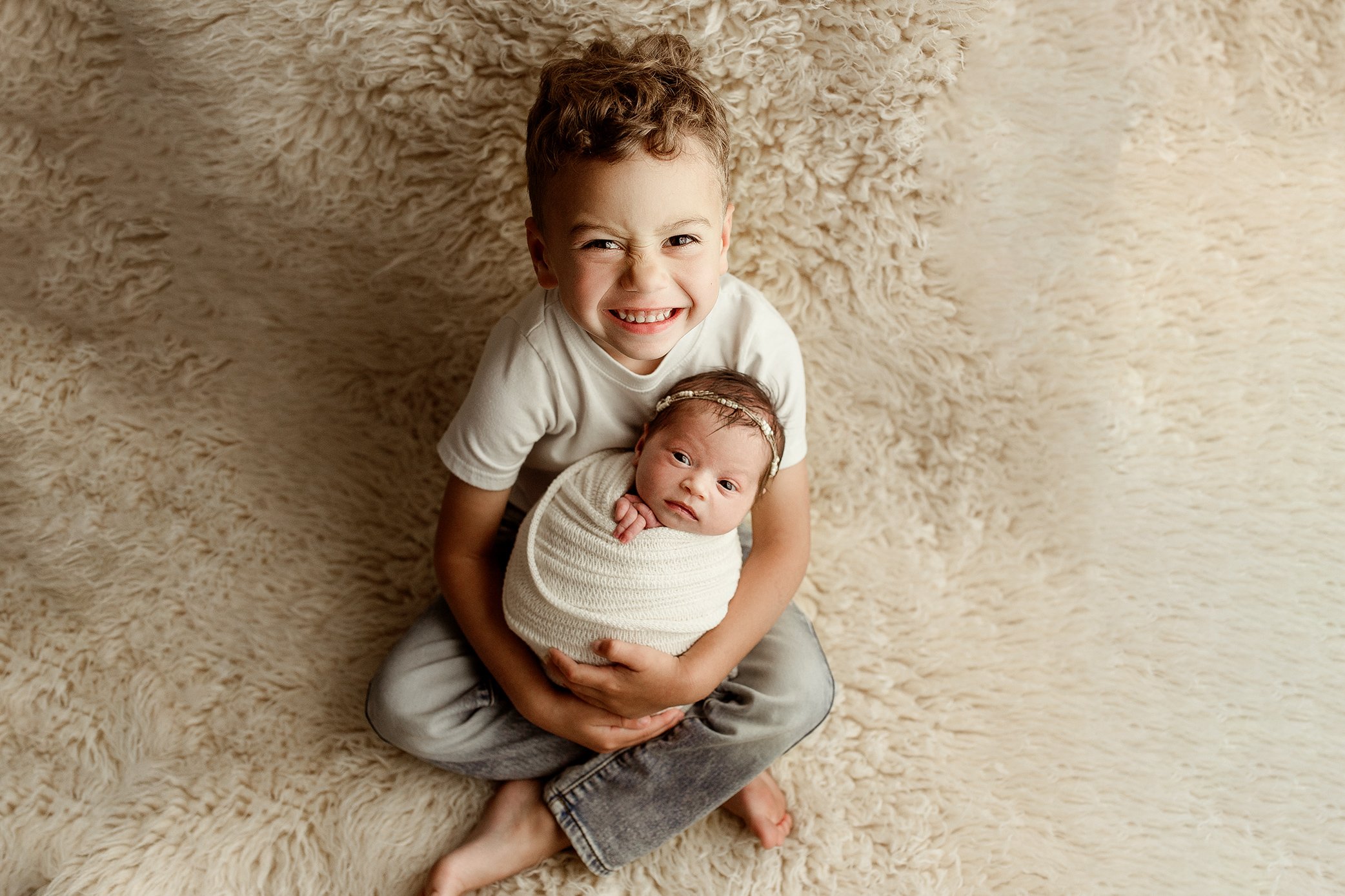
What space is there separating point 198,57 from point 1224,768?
132cm

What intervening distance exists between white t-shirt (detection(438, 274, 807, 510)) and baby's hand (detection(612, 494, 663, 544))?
0.33 feet

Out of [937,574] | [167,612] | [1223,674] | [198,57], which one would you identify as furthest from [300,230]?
[1223,674]

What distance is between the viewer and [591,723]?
102 centimetres

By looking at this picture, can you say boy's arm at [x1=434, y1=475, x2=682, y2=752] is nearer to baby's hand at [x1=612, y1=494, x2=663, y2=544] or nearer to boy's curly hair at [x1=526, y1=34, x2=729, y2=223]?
baby's hand at [x1=612, y1=494, x2=663, y2=544]

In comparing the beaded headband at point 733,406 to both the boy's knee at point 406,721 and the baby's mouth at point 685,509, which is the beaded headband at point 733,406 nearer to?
the baby's mouth at point 685,509

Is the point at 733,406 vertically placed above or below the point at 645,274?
below

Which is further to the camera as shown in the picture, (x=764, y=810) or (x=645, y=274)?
(x=764, y=810)

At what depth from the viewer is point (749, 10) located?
1.00 meters

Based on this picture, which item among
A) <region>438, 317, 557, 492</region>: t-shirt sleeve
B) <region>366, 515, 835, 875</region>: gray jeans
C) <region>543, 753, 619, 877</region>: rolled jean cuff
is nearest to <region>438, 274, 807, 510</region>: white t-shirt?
<region>438, 317, 557, 492</region>: t-shirt sleeve

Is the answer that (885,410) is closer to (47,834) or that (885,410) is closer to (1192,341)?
(1192,341)

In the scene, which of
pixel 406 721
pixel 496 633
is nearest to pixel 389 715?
pixel 406 721

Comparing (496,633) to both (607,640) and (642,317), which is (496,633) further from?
(642,317)

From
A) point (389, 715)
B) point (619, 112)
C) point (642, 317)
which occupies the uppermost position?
point (619, 112)

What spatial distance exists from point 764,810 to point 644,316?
561 millimetres
